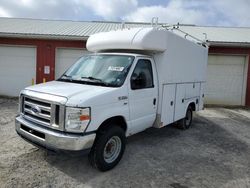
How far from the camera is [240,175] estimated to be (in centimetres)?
447

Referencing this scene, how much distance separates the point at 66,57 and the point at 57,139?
9.73 meters

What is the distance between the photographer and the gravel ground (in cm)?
401

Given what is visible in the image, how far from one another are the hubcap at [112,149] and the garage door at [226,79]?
951 centimetres

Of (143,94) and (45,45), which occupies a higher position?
(45,45)

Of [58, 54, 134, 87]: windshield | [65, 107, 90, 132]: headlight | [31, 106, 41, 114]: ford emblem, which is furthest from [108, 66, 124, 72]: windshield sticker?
[31, 106, 41, 114]: ford emblem

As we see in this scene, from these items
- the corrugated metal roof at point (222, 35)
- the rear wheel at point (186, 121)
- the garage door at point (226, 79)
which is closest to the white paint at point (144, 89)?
the rear wheel at point (186, 121)

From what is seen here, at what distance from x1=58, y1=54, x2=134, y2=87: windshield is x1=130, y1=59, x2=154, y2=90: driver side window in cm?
21

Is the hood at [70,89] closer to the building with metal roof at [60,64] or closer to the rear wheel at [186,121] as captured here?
the rear wheel at [186,121]

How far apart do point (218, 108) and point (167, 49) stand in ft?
25.3

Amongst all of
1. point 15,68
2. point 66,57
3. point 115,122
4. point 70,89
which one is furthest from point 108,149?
point 15,68

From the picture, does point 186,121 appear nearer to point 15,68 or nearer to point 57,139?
point 57,139

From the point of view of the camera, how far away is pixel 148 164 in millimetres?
4762

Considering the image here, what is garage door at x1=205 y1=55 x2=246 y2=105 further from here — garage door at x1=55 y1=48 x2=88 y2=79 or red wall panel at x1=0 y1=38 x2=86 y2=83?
red wall panel at x1=0 y1=38 x2=86 y2=83

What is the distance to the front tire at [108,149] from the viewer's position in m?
4.12
